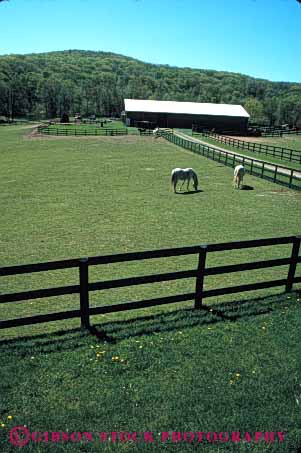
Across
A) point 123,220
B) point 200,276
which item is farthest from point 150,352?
point 123,220

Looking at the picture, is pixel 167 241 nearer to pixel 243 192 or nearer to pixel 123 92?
pixel 243 192

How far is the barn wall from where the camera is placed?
256 ft

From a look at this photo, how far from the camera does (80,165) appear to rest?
28375 mm

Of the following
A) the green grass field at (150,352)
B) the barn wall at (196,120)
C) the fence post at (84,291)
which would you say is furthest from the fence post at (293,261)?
the barn wall at (196,120)

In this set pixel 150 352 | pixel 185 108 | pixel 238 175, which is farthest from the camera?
pixel 185 108

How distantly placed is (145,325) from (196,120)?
77370 millimetres

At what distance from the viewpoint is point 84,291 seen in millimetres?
5988

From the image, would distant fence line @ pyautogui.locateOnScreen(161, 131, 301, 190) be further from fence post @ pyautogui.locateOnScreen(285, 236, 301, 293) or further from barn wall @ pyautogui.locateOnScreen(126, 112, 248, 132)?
barn wall @ pyautogui.locateOnScreen(126, 112, 248, 132)

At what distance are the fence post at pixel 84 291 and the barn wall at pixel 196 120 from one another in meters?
75.3

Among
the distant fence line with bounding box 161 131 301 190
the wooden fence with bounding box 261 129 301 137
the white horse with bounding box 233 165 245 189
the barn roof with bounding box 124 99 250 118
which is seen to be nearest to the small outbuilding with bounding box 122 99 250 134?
the barn roof with bounding box 124 99 250 118

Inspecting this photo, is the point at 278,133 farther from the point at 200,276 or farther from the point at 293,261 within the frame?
the point at 200,276

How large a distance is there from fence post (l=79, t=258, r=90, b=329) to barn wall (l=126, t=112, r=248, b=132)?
247 feet

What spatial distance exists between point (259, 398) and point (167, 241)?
7492 mm

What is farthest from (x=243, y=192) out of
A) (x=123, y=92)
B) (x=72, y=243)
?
(x=123, y=92)
